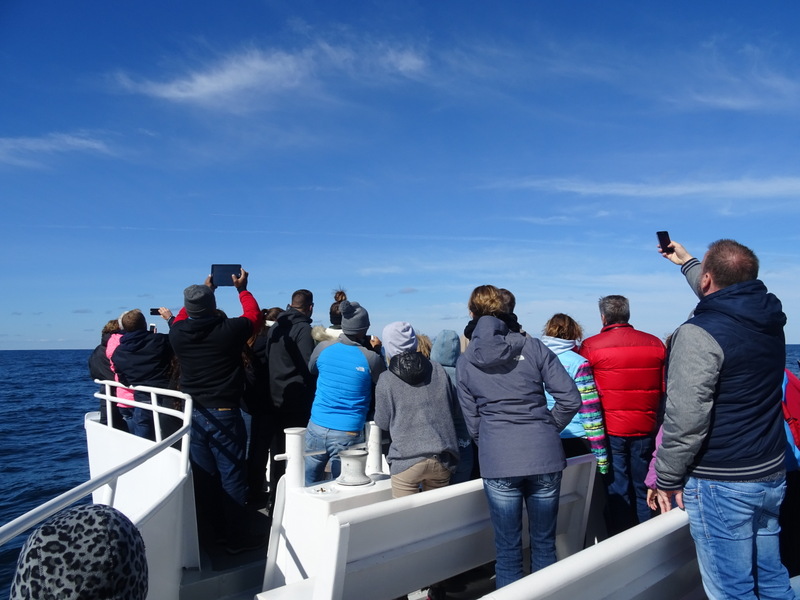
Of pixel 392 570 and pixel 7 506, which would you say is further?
pixel 7 506

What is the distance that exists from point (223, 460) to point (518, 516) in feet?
7.60

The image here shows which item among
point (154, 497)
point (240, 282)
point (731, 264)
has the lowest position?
point (154, 497)

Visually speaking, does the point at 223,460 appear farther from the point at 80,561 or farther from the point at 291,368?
the point at 80,561

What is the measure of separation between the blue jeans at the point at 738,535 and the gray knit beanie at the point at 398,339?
6.26 ft

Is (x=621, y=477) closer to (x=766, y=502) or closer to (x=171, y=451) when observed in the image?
(x=766, y=502)

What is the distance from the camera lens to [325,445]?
4332mm

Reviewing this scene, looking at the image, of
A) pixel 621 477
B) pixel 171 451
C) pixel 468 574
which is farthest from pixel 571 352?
pixel 171 451

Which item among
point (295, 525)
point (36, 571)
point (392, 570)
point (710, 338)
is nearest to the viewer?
point (36, 571)

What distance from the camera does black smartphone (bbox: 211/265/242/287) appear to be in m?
4.80

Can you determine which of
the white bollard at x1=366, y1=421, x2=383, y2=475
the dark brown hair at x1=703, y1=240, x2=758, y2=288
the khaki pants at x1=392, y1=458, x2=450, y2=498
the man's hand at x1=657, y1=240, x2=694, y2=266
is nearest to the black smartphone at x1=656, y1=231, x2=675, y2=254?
the man's hand at x1=657, y1=240, x2=694, y2=266

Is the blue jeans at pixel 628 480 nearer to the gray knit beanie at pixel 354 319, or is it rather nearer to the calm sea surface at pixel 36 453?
the gray knit beanie at pixel 354 319

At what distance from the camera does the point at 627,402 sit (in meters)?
4.10

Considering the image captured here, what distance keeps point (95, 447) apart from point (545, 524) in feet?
15.5

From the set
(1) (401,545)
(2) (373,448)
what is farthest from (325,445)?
(1) (401,545)
